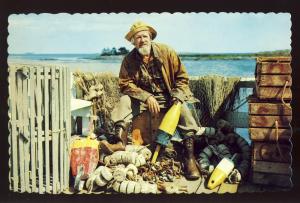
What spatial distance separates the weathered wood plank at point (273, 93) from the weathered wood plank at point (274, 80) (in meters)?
0.06

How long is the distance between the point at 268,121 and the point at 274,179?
0.89m

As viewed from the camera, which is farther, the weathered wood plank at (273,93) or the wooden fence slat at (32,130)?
the weathered wood plank at (273,93)

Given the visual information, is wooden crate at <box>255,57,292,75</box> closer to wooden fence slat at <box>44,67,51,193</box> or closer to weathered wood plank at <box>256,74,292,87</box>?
weathered wood plank at <box>256,74,292,87</box>

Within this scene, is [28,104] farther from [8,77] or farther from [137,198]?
[137,198]

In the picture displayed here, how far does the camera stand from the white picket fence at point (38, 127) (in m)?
7.87

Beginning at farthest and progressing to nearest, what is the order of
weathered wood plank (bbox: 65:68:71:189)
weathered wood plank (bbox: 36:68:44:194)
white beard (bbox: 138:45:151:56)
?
white beard (bbox: 138:45:151:56) → weathered wood plank (bbox: 65:68:71:189) → weathered wood plank (bbox: 36:68:44:194)

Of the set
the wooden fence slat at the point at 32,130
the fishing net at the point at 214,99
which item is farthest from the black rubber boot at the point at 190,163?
the wooden fence slat at the point at 32,130

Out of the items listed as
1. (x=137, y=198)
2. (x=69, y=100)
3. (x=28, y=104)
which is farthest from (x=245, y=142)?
(x=28, y=104)

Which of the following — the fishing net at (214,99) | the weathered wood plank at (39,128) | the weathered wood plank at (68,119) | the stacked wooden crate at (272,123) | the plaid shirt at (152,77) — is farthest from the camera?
the fishing net at (214,99)

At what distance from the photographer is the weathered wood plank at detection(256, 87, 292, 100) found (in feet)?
26.1

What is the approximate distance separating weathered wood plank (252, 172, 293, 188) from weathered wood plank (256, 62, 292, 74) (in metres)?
1.56

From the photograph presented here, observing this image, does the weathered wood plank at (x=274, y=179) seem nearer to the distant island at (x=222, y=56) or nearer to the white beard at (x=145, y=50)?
the distant island at (x=222, y=56)

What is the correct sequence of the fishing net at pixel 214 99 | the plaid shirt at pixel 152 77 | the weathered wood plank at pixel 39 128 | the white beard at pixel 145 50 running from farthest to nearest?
the fishing net at pixel 214 99
the plaid shirt at pixel 152 77
the white beard at pixel 145 50
the weathered wood plank at pixel 39 128

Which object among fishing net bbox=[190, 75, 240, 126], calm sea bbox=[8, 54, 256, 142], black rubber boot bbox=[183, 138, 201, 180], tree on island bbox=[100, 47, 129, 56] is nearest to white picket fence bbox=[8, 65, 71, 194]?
calm sea bbox=[8, 54, 256, 142]
